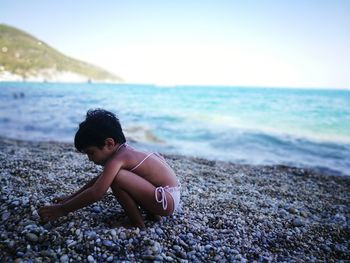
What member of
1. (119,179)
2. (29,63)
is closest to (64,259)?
(119,179)

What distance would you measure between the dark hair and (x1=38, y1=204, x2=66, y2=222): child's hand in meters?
0.73

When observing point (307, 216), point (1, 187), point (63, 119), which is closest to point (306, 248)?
point (307, 216)

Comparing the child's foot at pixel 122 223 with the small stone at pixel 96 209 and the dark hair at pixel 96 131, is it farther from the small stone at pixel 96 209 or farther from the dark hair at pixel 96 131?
the dark hair at pixel 96 131

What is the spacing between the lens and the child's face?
3398 mm

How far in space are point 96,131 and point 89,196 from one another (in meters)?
0.72

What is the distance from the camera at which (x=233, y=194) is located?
5.77 metres

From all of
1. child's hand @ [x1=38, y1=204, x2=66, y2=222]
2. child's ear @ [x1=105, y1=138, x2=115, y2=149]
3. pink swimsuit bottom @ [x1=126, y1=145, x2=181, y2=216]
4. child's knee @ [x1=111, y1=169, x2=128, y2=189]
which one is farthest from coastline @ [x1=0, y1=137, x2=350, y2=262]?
child's ear @ [x1=105, y1=138, x2=115, y2=149]

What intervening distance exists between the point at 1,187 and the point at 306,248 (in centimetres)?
450

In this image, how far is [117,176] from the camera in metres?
3.28

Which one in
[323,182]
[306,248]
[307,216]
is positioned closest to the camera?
[306,248]

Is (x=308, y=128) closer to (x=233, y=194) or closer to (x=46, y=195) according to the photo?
(x=233, y=194)

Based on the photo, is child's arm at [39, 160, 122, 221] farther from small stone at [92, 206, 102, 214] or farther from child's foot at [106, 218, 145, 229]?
small stone at [92, 206, 102, 214]

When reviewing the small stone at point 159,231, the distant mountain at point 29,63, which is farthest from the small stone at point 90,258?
the distant mountain at point 29,63

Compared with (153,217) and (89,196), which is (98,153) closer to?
(89,196)
